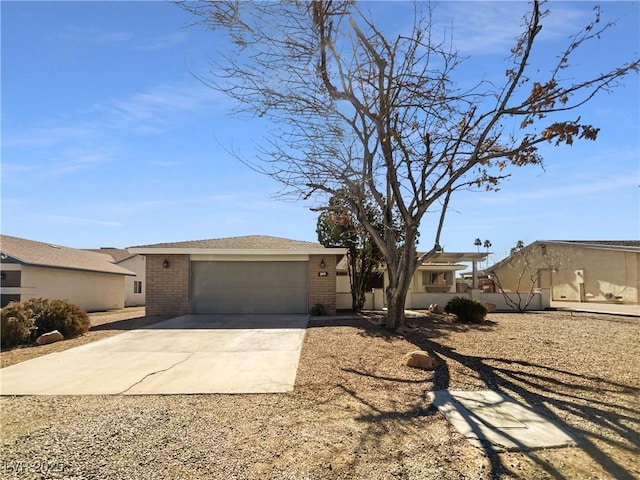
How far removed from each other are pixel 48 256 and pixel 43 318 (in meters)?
12.2

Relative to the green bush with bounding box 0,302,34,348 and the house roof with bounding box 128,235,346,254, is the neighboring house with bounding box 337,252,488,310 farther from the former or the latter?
the green bush with bounding box 0,302,34,348

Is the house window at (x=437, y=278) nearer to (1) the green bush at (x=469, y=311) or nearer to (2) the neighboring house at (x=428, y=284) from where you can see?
(2) the neighboring house at (x=428, y=284)

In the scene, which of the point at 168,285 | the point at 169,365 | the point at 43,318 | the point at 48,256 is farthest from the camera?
the point at 48,256

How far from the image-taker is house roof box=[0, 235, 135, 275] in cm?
1984

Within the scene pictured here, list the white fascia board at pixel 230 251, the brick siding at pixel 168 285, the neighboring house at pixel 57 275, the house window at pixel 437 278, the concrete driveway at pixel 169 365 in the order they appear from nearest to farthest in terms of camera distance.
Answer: the concrete driveway at pixel 169 365 < the white fascia board at pixel 230 251 < the brick siding at pixel 168 285 < the neighboring house at pixel 57 275 < the house window at pixel 437 278

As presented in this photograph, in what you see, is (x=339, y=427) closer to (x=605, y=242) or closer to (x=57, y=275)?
(x=57, y=275)

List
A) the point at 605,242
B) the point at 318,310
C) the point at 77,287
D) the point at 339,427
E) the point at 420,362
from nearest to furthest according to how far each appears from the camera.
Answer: the point at 339,427 < the point at 420,362 < the point at 318,310 < the point at 77,287 < the point at 605,242

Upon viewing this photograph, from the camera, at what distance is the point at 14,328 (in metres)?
11.2

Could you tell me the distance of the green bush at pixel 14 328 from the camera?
1120 centimetres

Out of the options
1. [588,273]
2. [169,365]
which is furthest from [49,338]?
[588,273]

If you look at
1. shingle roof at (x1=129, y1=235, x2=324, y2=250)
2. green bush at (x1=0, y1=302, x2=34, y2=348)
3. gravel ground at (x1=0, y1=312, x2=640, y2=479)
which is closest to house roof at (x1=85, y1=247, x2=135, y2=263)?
shingle roof at (x1=129, y1=235, x2=324, y2=250)

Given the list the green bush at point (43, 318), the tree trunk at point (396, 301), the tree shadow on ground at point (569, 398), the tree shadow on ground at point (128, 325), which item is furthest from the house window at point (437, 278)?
the green bush at point (43, 318)

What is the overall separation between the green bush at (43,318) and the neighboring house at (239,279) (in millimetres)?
4717

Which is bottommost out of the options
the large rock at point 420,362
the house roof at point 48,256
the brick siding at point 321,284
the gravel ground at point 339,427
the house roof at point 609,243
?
the gravel ground at point 339,427
